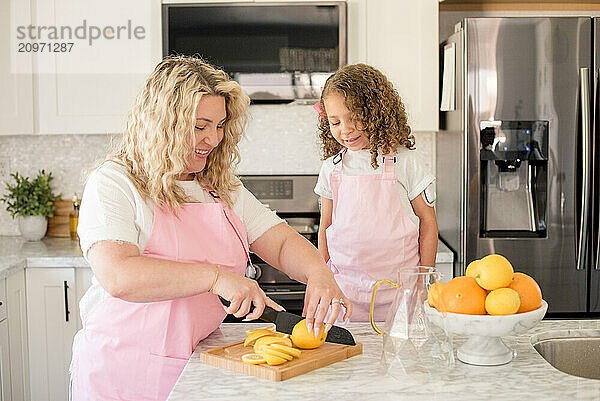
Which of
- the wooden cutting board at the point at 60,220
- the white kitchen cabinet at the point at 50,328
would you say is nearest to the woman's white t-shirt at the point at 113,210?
the white kitchen cabinet at the point at 50,328

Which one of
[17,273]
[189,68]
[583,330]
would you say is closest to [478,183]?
[583,330]

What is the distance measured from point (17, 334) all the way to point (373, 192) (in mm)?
1538

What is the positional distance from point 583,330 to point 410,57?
5.54 feet

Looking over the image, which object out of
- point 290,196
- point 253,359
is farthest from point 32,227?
point 253,359

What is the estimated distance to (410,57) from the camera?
127 inches

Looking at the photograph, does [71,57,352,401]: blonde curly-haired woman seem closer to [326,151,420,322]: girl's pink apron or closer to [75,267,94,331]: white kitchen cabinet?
[326,151,420,322]: girl's pink apron

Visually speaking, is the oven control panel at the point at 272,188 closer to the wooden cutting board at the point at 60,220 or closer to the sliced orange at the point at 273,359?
the wooden cutting board at the point at 60,220

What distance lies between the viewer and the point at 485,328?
4.93 ft

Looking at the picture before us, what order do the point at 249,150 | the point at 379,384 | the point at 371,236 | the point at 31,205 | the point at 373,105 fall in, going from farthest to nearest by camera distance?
the point at 249,150 < the point at 31,205 < the point at 371,236 < the point at 373,105 < the point at 379,384

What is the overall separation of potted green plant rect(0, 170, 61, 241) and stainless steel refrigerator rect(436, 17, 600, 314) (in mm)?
1846

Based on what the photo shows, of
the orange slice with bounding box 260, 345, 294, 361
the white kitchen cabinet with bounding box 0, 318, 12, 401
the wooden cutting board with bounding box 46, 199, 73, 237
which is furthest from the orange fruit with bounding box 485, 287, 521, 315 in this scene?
the wooden cutting board with bounding box 46, 199, 73, 237

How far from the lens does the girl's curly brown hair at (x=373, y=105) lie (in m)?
2.39

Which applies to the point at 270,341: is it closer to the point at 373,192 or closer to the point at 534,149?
the point at 373,192

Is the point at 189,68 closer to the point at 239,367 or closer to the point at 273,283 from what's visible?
the point at 239,367
